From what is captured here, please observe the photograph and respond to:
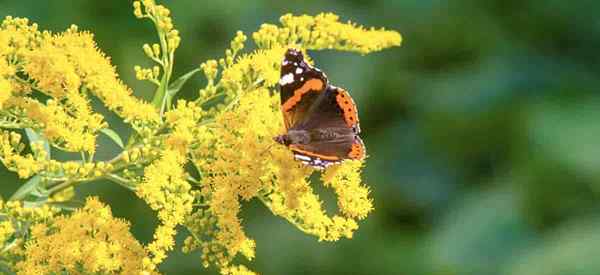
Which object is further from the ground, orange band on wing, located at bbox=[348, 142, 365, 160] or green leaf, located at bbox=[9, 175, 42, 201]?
orange band on wing, located at bbox=[348, 142, 365, 160]

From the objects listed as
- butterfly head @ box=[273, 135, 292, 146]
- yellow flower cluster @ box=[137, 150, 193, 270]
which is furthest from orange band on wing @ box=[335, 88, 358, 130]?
yellow flower cluster @ box=[137, 150, 193, 270]

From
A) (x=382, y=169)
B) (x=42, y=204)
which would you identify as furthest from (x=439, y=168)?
(x=42, y=204)

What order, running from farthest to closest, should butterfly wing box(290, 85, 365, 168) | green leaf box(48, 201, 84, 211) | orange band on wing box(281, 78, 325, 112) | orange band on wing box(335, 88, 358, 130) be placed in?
orange band on wing box(335, 88, 358, 130)
orange band on wing box(281, 78, 325, 112)
butterfly wing box(290, 85, 365, 168)
green leaf box(48, 201, 84, 211)

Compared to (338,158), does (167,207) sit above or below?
below

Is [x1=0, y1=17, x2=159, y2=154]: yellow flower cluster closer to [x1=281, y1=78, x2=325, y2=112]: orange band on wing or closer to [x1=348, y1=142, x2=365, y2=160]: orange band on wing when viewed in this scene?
[x1=281, y1=78, x2=325, y2=112]: orange band on wing

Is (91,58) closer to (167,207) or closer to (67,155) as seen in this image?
(167,207)

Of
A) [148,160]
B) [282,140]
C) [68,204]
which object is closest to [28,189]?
[68,204]

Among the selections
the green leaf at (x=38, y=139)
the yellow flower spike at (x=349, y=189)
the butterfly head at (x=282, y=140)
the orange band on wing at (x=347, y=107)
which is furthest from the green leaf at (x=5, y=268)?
the orange band on wing at (x=347, y=107)

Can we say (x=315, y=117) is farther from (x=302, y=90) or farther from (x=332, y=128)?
(x=302, y=90)
